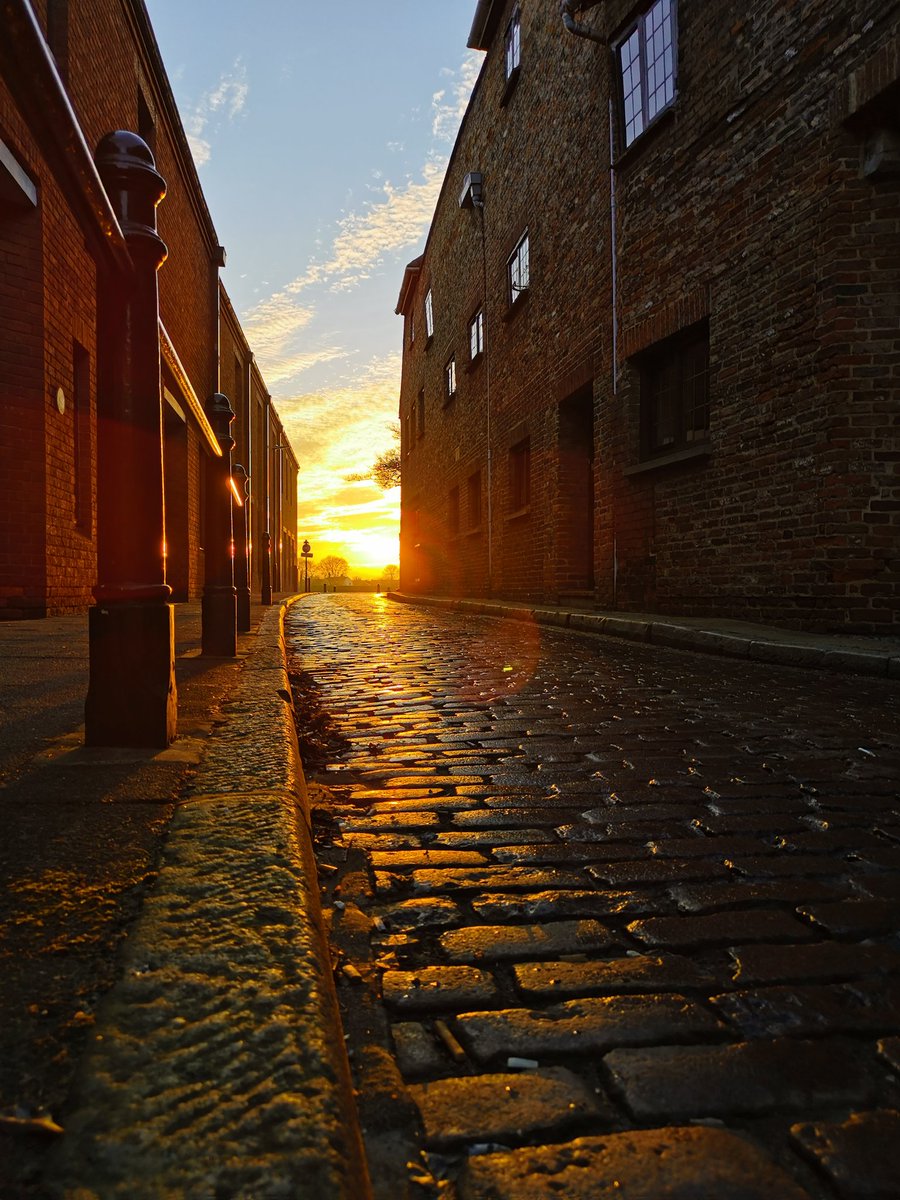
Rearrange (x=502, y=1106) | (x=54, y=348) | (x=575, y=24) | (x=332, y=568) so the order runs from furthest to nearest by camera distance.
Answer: (x=332, y=568) < (x=575, y=24) < (x=54, y=348) < (x=502, y=1106)

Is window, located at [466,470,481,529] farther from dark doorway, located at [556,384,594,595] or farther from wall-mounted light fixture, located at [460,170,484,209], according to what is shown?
wall-mounted light fixture, located at [460,170,484,209]

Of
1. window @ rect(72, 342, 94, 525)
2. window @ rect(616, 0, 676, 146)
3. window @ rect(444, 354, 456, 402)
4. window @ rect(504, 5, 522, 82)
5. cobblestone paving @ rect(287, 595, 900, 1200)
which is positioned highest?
window @ rect(504, 5, 522, 82)

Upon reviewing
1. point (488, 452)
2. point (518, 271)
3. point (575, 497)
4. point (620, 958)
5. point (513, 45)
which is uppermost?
point (513, 45)

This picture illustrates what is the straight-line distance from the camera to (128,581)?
6.84 ft

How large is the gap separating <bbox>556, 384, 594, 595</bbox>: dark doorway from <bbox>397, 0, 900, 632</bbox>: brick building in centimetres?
3

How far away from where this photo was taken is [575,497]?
37.4 feet

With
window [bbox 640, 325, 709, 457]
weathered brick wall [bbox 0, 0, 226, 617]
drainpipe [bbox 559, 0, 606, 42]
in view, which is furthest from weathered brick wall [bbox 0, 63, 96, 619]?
drainpipe [bbox 559, 0, 606, 42]

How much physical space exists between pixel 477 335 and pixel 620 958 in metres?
16.2

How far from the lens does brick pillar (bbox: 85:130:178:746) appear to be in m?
2.06

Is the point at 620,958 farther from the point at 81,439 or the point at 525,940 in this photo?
the point at 81,439

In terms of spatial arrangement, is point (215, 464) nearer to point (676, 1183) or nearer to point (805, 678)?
Result: point (805, 678)

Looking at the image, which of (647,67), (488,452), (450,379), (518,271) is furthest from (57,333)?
(450,379)

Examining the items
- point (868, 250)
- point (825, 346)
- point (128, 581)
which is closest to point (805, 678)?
point (825, 346)

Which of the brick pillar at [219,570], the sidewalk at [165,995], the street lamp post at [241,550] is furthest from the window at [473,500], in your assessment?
the sidewalk at [165,995]
